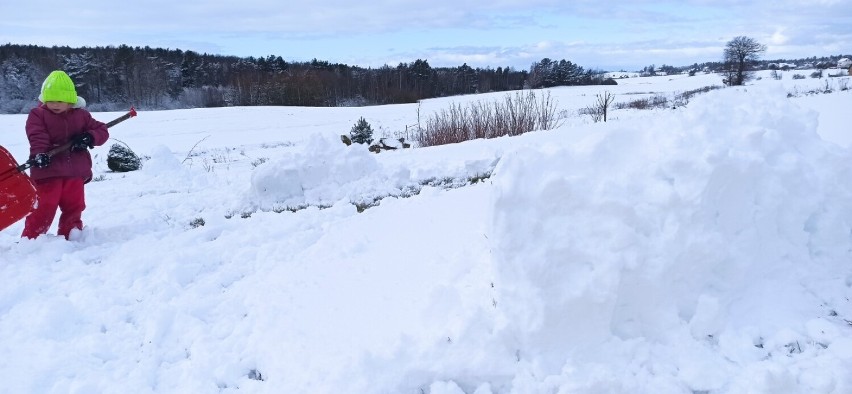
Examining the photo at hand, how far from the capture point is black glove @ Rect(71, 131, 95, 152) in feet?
16.9

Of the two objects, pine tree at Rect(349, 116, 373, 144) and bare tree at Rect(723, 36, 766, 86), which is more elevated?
bare tree at Rect(723, 36, 766, 86)

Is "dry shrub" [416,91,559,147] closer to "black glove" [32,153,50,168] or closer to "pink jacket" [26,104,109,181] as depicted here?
"pink jacket" [26,104,109,181]

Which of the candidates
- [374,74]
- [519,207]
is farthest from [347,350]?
[374,74]

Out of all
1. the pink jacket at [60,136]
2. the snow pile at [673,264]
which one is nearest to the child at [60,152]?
the pink jacket at [60,136]

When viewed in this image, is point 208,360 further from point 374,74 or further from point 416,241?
point 374,74

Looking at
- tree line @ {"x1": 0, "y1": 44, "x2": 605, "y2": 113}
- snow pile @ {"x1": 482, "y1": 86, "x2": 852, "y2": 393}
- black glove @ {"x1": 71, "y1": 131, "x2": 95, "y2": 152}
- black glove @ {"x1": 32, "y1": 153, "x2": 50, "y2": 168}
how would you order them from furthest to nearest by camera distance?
tree line @ {"x1": 0, "y1": 44, "x2": 605, "y2": 113} < black glove @ {"x1": 71, "y1": 131, "x2": 95, "y2": 152} < black glove @ {"x1": 32, "y1": 153, "x2": 50, "y2": 168} < snow pile @ {"x1": 482, "y1": 86, "x2": 852, "y2": 393}

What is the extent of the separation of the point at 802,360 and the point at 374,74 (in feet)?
229

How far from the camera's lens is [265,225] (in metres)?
5.21

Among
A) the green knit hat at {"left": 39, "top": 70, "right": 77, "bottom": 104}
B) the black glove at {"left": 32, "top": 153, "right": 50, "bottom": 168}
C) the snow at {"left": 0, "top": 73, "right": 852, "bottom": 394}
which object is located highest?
the green knit hat at {"left": 39, "top": 70, "right": 77, "bottom": 104}

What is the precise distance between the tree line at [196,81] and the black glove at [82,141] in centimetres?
5042

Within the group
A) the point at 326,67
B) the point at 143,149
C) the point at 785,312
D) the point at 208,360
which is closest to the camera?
the point at 785,312

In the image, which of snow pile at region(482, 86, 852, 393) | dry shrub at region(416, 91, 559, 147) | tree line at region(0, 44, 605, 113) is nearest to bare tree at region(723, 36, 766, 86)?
tree line at region(0, 44, 605, 113)

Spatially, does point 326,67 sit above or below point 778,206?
above

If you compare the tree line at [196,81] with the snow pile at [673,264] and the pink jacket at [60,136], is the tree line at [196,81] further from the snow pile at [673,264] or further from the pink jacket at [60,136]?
the snow pile at [673,264]
